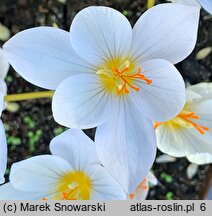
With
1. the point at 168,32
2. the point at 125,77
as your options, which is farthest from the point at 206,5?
the point at 125,77

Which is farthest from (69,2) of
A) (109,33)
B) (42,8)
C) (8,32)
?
(109,33)

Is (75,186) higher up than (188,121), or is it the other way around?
(188,121)

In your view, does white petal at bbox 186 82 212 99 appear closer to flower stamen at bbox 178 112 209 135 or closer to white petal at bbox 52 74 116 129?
flower stamen at bbox 178 112 209 135

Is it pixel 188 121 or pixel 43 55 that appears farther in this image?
pixel 188 121

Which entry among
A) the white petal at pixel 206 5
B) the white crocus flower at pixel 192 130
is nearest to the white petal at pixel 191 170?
the white crocus flower at pixel 192 130

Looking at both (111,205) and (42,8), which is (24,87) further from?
(111,205)

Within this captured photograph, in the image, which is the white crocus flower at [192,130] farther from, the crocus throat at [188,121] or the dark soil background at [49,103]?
the dark soil background at [49,103]

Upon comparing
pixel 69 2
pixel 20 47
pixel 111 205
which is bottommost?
pixel 111 205

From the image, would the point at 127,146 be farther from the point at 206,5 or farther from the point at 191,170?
the point at 191,170
